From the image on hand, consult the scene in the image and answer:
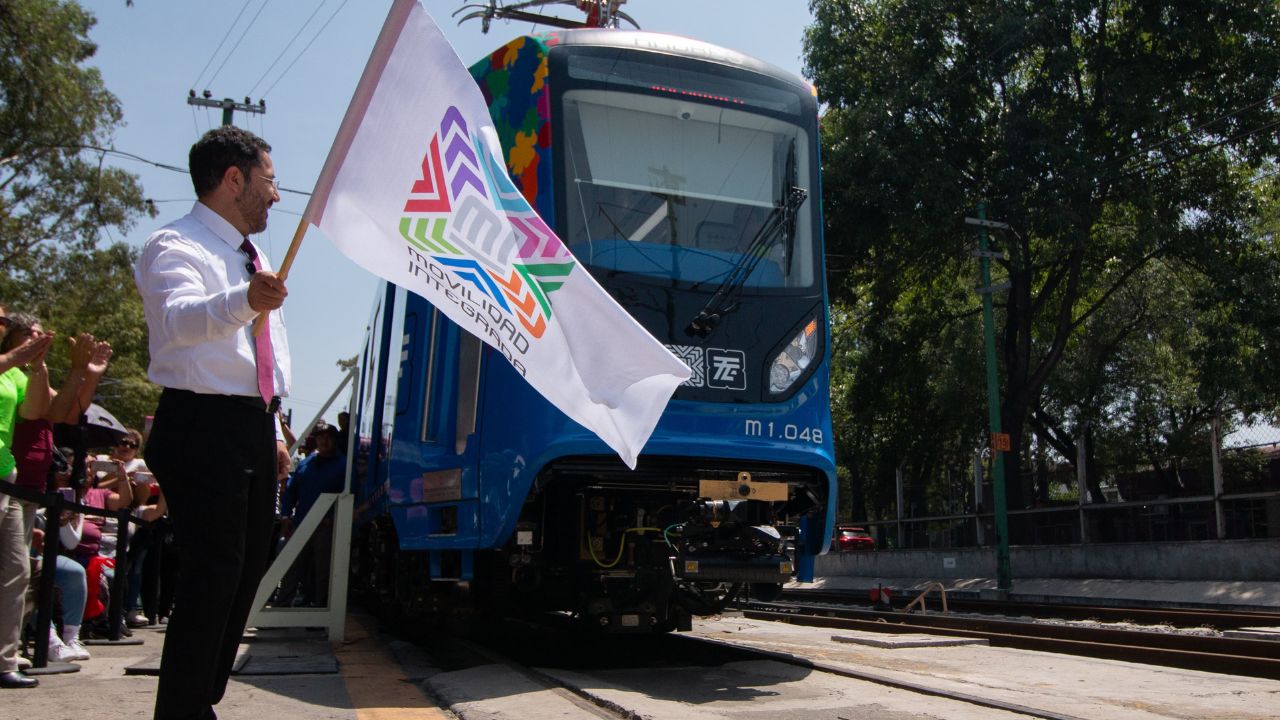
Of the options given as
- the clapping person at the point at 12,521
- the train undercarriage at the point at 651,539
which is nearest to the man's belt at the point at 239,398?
the clapping person at the point at 12,521

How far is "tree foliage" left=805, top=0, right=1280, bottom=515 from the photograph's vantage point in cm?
2164

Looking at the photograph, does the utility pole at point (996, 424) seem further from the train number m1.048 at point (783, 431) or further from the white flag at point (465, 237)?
the white flag at point (465, 237)

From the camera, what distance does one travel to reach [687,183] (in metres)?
6.94

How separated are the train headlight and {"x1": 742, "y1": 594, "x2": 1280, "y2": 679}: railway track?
3.20 metres

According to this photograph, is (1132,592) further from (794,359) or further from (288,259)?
(288,259)

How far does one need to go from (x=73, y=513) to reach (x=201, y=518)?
15.7 ft

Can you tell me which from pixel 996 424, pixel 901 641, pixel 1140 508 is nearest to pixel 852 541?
pixel 996 424

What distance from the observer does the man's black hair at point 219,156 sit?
3.33 meters

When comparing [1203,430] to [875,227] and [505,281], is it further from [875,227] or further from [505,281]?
[505,281]

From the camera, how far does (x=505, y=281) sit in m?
3.85

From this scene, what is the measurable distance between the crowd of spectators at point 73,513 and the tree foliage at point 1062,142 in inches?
602

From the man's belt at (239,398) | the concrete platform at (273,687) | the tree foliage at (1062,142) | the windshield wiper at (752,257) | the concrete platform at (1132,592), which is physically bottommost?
the concrete platform at (273,687)

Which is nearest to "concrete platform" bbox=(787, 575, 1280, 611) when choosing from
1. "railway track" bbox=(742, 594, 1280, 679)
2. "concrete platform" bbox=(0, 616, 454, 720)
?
"railway track" bbox=(742, 594, 1280, 679)

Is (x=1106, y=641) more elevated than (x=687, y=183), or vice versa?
(x=687, y=183)
